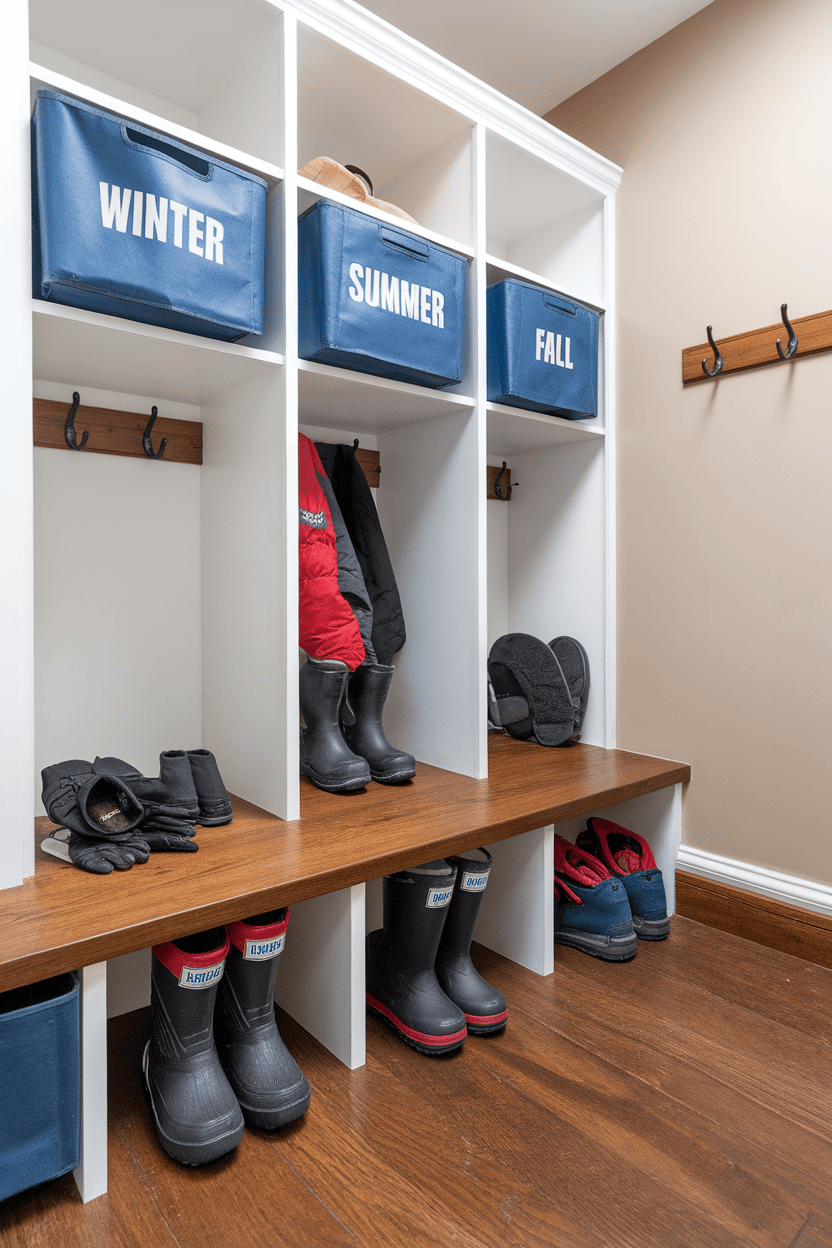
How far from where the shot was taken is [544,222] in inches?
92.0

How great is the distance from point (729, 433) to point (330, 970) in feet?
5.15

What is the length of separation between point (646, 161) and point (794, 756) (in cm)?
166

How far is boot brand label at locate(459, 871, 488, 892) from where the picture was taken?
1539mm

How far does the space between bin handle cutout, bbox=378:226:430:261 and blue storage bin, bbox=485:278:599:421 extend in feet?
0.91

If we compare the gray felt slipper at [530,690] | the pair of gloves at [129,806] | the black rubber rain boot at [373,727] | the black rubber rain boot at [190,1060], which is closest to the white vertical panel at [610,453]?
the gray felt slipper at [530,690]

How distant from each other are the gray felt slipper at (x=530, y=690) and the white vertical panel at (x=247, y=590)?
0.90 metres

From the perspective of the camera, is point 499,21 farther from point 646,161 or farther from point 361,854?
point 361,854

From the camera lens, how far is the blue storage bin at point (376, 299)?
1498mm

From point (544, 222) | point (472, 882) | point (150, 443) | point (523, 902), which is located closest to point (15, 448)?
point (150, 443)

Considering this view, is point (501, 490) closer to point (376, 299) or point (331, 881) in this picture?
point (376, 299)

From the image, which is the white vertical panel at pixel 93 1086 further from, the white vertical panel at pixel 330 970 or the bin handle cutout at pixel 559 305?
the bin handle cutout at pixel 559 305

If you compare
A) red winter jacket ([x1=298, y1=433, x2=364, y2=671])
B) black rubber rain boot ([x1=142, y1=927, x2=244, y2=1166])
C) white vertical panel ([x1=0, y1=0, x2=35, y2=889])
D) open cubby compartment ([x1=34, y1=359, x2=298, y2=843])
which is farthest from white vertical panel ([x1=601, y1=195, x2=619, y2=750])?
white vertical panel ([x1=0, y1=0, x2=35, y2=889])

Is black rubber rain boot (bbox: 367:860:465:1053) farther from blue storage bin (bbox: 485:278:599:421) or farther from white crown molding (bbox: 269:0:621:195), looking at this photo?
white crown molding (bbox: 269:0:621:195)

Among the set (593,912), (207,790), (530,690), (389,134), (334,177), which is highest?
(389,134)
